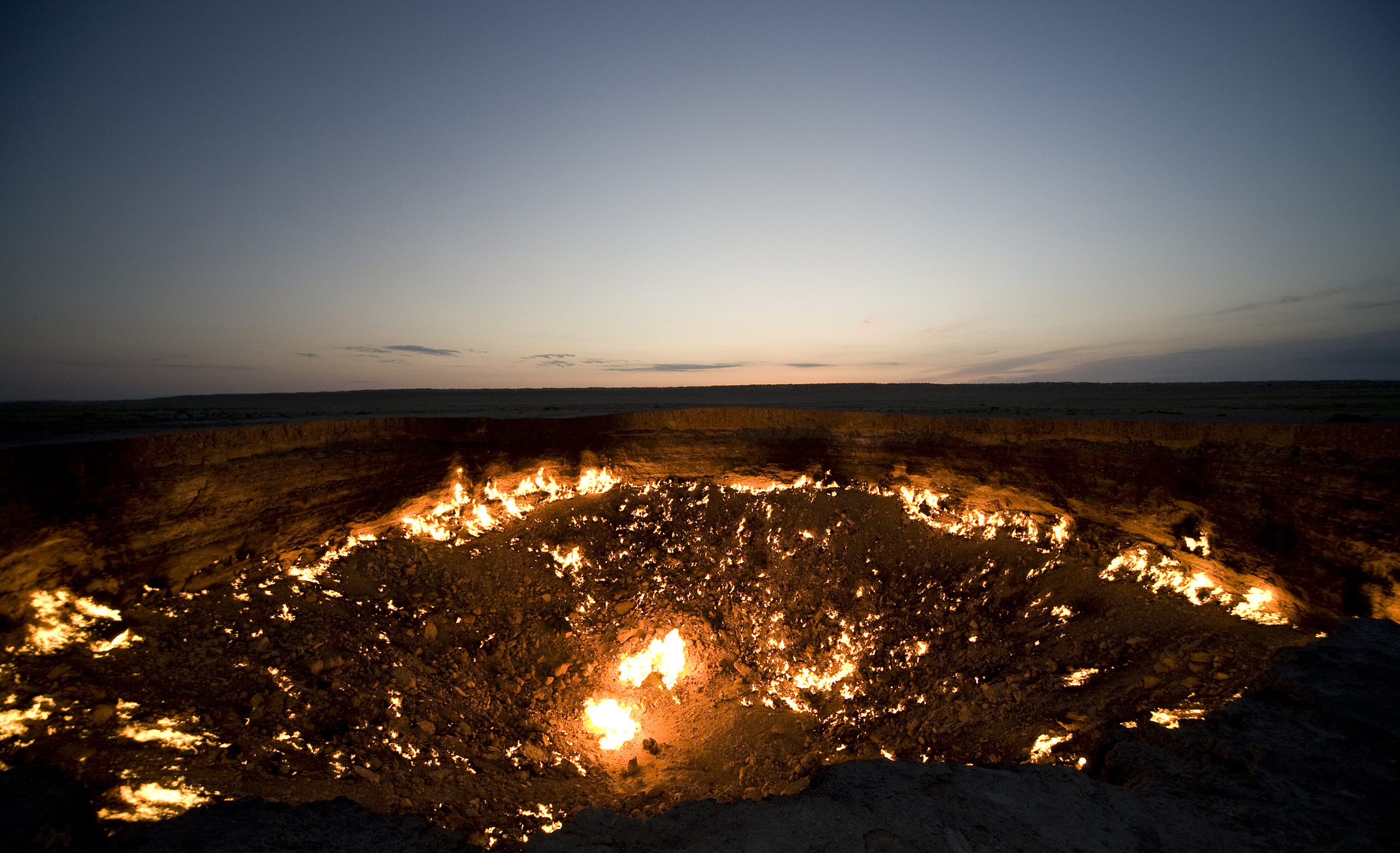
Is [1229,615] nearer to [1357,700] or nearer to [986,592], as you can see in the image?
[1357,700]

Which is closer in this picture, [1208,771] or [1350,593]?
[1208,771]

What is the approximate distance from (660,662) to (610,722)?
121cm

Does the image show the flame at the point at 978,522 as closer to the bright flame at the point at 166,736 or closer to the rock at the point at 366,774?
the rock at the point at 366,774

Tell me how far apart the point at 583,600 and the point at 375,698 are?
11.0 feet

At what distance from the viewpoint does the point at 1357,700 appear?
484 centimetres

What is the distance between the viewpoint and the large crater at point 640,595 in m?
5.76

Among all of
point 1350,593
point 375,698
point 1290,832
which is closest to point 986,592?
point 1350,593

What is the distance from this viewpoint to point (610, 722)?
26.1 feet

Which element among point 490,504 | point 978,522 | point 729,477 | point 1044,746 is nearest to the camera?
point 1044,746

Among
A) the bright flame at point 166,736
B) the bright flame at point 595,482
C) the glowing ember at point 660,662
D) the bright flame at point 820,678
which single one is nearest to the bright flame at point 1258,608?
the bright flame at point 820,678

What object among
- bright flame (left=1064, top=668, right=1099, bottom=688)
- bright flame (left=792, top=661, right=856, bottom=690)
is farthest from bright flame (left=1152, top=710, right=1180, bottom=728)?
bright flame (left=792, top=661, right=856, bottom=690)

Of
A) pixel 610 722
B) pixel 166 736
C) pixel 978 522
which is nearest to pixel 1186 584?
pixel 978 522

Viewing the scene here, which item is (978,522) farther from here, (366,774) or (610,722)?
(366,774)

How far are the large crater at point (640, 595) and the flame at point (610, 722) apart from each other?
8 centimetres
